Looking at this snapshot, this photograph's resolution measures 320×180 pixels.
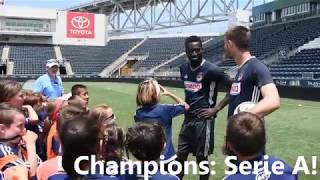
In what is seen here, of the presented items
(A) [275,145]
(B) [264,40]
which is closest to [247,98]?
(A) [275,145]

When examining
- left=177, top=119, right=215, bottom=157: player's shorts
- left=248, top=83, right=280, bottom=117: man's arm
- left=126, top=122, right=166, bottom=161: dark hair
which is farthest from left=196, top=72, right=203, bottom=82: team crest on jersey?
left=126, top=122, right=166, bottom=161: dark hair

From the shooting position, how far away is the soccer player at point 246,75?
15.5 feet

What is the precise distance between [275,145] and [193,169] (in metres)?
3.46

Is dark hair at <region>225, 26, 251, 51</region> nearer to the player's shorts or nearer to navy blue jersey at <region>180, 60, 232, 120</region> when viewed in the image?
navy blue jersey at <region>180, 60, 232, 120</region>

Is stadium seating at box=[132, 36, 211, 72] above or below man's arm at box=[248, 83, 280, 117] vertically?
above

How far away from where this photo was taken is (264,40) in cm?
4853

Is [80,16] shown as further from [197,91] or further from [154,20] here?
[197,91]

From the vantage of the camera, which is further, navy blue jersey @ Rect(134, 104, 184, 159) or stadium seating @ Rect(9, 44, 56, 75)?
stadium seating @ Rect(9, 44, 56, 75)

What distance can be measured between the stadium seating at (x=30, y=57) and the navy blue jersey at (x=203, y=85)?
57214 mm

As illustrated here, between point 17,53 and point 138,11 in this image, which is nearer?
point 17,53

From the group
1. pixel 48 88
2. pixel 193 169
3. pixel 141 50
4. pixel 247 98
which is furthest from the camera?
pixel 141 50

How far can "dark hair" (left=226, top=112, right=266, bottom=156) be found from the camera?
3.31m

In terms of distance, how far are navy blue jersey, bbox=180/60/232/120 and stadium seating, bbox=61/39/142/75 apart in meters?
57.6

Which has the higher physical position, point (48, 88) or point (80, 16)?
point (80, 16)
